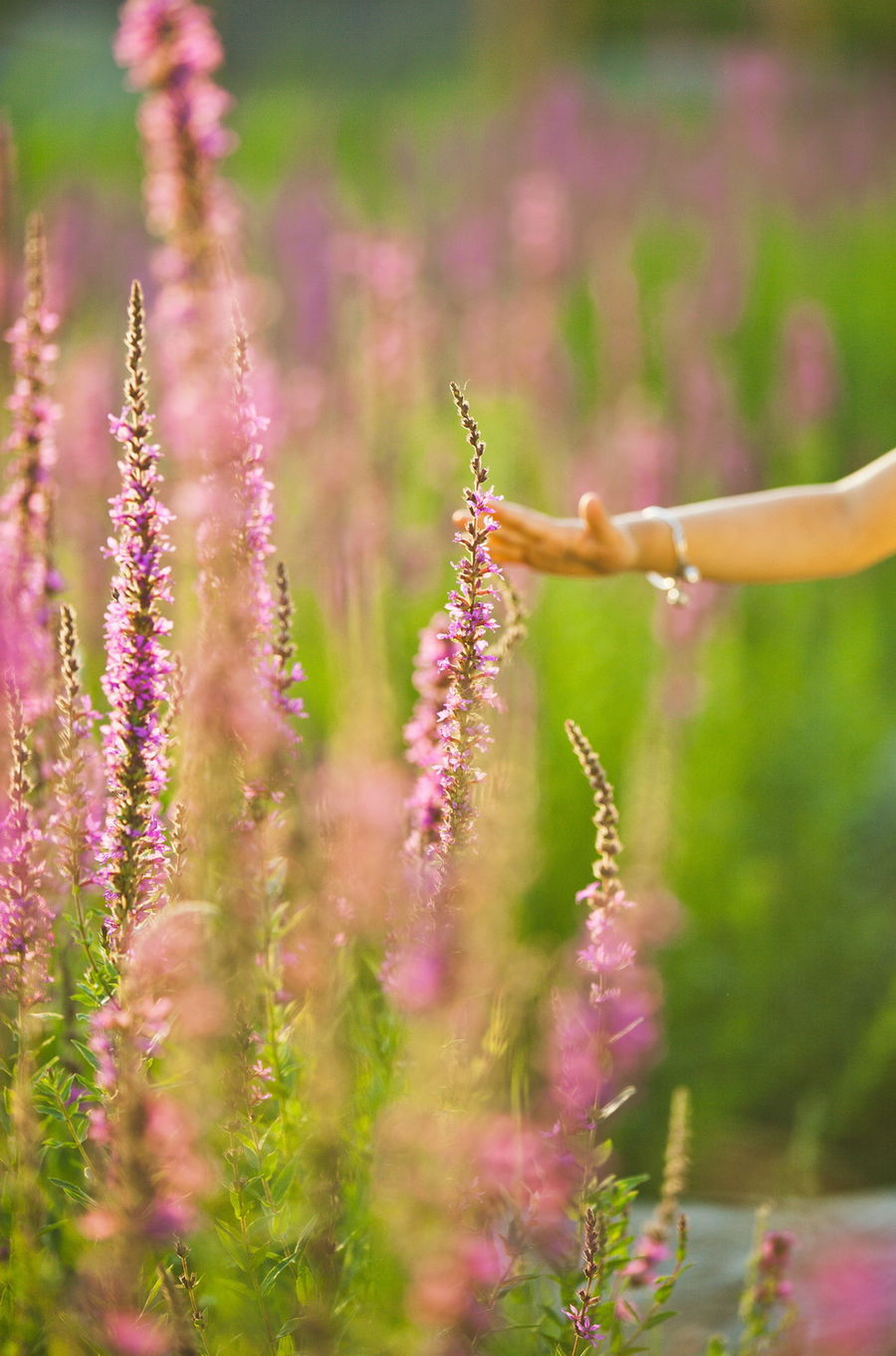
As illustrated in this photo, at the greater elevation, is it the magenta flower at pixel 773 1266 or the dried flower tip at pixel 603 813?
the dried flower tip at pixel 603 813

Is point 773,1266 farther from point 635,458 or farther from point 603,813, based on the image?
point 635,458

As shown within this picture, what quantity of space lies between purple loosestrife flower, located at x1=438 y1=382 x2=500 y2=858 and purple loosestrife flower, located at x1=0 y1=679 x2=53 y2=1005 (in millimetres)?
322

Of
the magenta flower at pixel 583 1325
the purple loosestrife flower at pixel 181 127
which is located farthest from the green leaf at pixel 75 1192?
the purple loosestrife flower at pixel 181 127

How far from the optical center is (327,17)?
11.8 metres

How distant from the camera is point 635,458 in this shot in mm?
3869

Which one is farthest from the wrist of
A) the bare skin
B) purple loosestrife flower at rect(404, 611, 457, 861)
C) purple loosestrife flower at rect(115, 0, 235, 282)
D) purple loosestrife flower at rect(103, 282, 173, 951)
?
purple loosestrife flower at rect(103, 282, 173, 951)

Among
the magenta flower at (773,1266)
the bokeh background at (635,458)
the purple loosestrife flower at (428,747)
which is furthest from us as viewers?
the bokeh background at (635,458)

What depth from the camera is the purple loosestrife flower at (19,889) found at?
1.12m

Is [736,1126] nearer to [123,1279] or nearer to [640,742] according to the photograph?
[640,742]

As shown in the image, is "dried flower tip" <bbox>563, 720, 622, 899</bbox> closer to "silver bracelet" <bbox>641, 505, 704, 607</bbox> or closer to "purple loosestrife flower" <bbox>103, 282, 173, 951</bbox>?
"purple loosestrife flower" <bbox>103, 282, 173, 951</bbox>

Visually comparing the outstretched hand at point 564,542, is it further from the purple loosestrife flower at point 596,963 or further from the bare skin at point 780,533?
the purple loosestrife flower at point 596,963

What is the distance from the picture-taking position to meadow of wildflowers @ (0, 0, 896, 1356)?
1035mm

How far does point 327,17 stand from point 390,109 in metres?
3.34

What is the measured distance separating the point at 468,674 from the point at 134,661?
0.26 m
